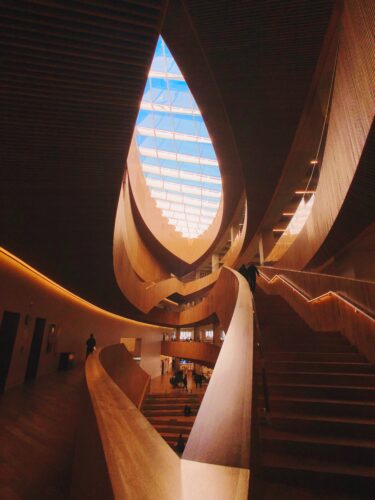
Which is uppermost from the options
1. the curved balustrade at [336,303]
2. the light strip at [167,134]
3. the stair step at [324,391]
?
the light strip at [167,134]

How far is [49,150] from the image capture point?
3.45 m

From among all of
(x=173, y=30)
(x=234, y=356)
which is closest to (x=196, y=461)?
(x=234, y=356)

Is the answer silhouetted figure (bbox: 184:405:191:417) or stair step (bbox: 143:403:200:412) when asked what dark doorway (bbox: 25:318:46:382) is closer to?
stair step (bbox: 143:403:200:412)

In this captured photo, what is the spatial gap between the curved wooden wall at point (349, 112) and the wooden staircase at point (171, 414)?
8.29 meters

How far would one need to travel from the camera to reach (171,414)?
41.7 ft

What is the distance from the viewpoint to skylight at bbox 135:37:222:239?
48.7ft

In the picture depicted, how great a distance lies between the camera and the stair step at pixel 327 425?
245 centimetres

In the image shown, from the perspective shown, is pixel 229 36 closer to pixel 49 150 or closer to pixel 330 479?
pixel 49 150

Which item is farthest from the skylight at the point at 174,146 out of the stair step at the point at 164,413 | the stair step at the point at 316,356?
the stair step at the point at 164,413

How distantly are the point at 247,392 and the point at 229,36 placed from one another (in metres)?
6.02

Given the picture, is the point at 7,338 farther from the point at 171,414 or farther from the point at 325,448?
the point at 171,414

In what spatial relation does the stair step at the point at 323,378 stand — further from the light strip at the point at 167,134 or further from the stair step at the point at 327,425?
the light strip at the point at 167,134

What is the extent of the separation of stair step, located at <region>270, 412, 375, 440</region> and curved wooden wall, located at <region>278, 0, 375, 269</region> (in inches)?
147

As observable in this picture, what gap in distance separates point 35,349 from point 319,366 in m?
8.39
